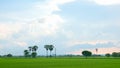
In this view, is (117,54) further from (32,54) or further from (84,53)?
(32,54)

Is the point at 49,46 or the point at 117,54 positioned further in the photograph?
the point at 49,46

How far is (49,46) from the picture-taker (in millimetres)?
195750

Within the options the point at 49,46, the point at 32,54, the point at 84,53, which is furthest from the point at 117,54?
the point at 32,54

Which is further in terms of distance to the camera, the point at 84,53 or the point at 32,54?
the point at 32,54

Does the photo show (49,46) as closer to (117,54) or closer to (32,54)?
(32,54)

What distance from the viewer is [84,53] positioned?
166 meters

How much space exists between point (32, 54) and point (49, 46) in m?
13.6

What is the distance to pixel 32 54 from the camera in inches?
7820

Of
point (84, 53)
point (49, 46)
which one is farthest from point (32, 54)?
point (84, 53)

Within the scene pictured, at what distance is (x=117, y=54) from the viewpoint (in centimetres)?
17562

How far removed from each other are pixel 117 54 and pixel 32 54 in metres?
59.3

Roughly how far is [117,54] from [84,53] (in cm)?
2322

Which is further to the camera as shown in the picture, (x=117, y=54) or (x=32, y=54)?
(x=32, y=54)

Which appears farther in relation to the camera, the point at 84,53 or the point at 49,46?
the point at 49,46
